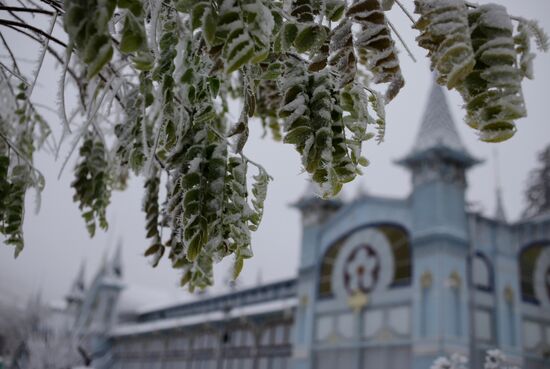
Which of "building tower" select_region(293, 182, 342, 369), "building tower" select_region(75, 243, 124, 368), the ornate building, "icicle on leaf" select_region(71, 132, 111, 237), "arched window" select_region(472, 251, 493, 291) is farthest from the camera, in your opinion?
"building tower" select_region(75, 243, 124, 368)

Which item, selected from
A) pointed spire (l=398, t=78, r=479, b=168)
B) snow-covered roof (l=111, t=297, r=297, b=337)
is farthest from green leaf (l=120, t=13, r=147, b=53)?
snow-covered roof (l=111, t=297, r=297, b=337)

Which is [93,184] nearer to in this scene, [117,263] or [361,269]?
[361,269]

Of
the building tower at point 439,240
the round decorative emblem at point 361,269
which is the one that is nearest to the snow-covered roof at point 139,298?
the round decorative emblem at point 361,269

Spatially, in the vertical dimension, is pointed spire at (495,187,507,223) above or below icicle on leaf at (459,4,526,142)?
above

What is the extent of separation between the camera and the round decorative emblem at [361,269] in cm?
1912

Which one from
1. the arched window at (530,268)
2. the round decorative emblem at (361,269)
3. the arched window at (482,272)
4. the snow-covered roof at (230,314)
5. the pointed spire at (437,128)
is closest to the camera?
the arched window at (482,272)

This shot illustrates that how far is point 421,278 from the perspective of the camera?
1727 cm

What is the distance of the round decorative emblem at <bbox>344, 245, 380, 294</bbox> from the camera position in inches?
753

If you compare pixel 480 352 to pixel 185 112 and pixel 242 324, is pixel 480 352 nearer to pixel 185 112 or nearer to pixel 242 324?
pixel 242 324

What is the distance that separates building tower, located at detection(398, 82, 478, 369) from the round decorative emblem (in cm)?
186

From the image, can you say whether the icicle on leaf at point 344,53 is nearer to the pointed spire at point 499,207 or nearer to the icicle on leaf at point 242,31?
the icicle on leaf at point 242,31

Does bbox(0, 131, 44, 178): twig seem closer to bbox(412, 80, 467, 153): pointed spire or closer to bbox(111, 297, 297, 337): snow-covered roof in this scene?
bbox(412, 80, 467, 153): pointed spire

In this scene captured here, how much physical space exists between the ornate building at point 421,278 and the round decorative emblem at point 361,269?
0.04m


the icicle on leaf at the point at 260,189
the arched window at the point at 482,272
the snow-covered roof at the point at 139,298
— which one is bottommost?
the icicle on leaf at the point at 260,189
